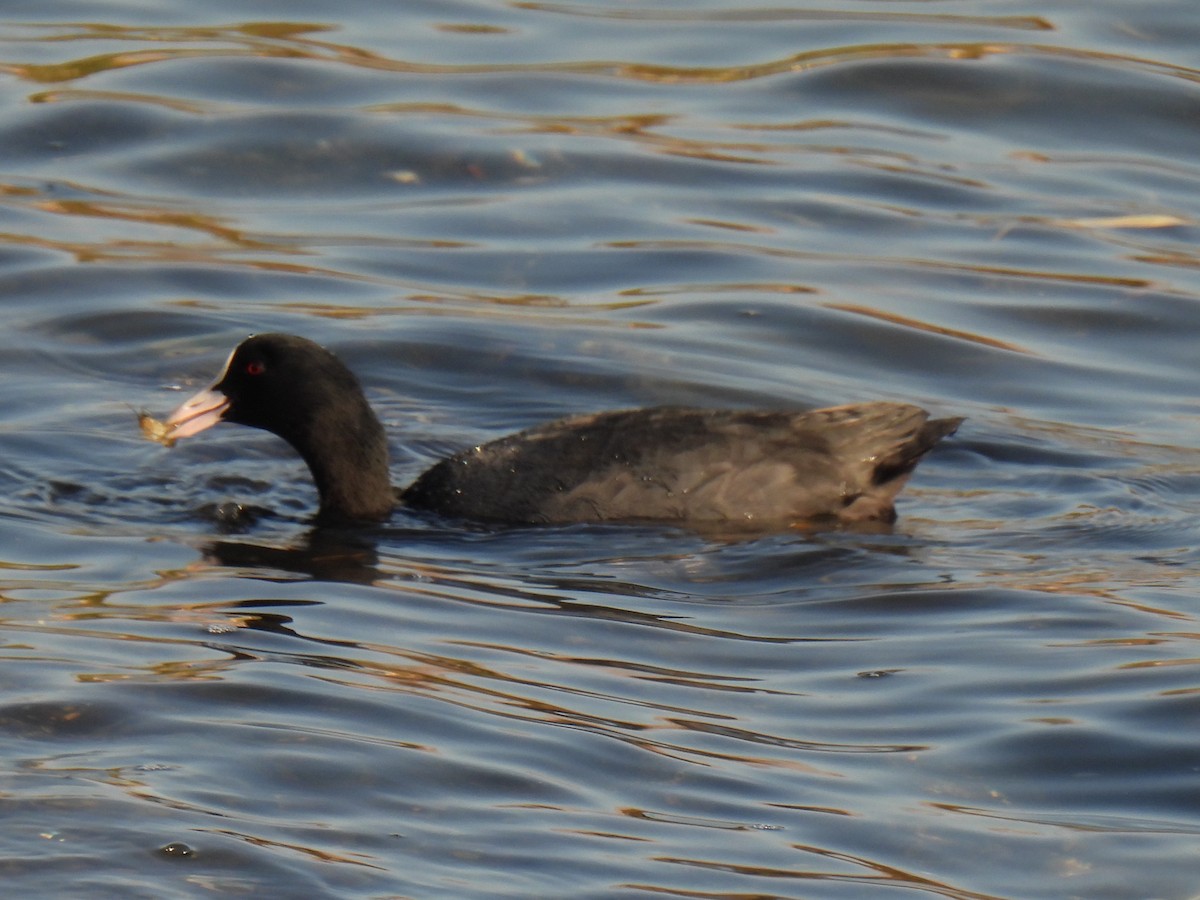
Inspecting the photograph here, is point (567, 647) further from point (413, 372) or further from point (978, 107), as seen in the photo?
point (978, 107)

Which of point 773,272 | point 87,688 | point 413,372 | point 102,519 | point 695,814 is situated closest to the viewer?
point 695,814

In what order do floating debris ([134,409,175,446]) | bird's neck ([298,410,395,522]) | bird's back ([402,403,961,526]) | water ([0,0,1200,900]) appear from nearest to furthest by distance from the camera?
water ([0,0,1200,900]) < bird's back ([402,403,961,526]) < floating debris ([134,409,175,446]) < bird's neck ([298,410,395,522])

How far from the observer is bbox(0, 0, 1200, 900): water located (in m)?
5.55

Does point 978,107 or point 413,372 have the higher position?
point 978,107

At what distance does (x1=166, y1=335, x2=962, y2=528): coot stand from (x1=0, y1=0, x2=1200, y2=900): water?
206 millimetres

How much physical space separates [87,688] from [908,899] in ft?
7.64

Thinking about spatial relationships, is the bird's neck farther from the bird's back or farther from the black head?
the bird's back

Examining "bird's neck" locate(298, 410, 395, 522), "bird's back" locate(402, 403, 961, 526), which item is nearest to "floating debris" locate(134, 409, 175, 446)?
"bird's neck" locate(298, 410, 395, 522)

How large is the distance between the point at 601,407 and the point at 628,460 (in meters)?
1.64

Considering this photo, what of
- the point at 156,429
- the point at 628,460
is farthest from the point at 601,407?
the point at 156,429

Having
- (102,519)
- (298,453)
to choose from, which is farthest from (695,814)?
(298,453)

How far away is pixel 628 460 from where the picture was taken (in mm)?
9023

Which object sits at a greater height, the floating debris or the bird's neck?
the floating debris

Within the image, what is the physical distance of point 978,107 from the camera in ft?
49.2
